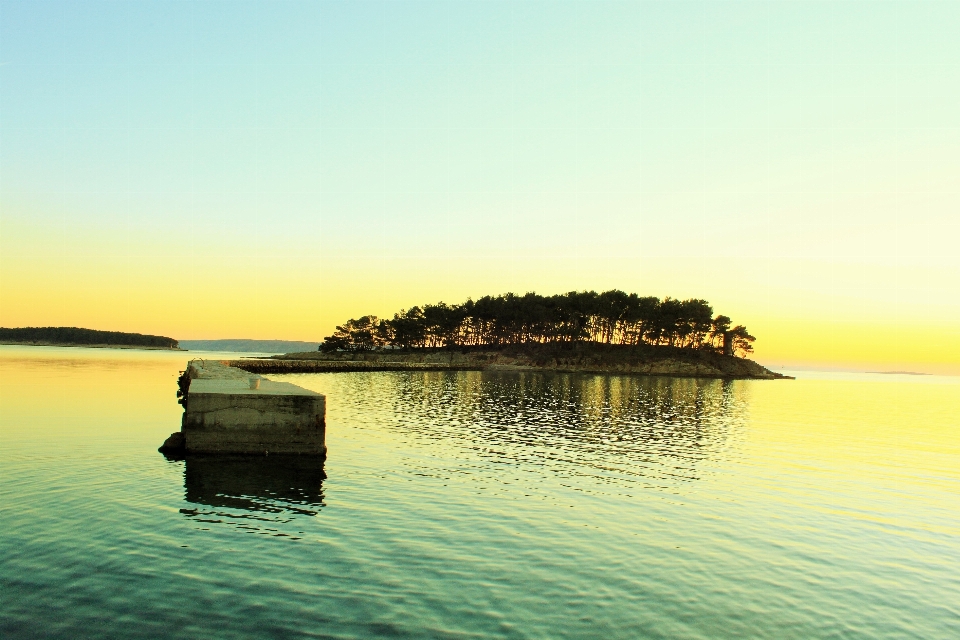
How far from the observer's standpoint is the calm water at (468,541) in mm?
11250

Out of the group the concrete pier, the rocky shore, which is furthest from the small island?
the concrete pier

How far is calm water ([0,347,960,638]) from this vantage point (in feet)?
36.9

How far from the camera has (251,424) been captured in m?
27.0

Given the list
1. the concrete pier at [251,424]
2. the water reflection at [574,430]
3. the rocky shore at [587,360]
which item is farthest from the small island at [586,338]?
Result: the concrete pier at [251,424]

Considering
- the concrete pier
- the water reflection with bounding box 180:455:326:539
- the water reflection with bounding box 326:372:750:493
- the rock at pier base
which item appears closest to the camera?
the water reflection with bounding box 180:455:326:539

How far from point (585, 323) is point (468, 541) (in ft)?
563

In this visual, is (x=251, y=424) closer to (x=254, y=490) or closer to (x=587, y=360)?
(x=254, y=490)

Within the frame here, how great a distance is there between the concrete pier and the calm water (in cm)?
101

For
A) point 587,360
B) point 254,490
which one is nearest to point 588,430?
point 254,490

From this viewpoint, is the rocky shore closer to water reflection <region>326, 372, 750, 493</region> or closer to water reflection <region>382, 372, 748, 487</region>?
water reflection <region>326, 372, 750, 493</region>

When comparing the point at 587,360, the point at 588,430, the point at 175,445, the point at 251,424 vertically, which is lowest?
the point at 588,430

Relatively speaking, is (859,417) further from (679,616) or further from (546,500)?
(679,616)

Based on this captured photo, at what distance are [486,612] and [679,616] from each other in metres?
3.72

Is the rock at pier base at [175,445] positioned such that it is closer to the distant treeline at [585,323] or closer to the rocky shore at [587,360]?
the rocky shore at [587,360]
